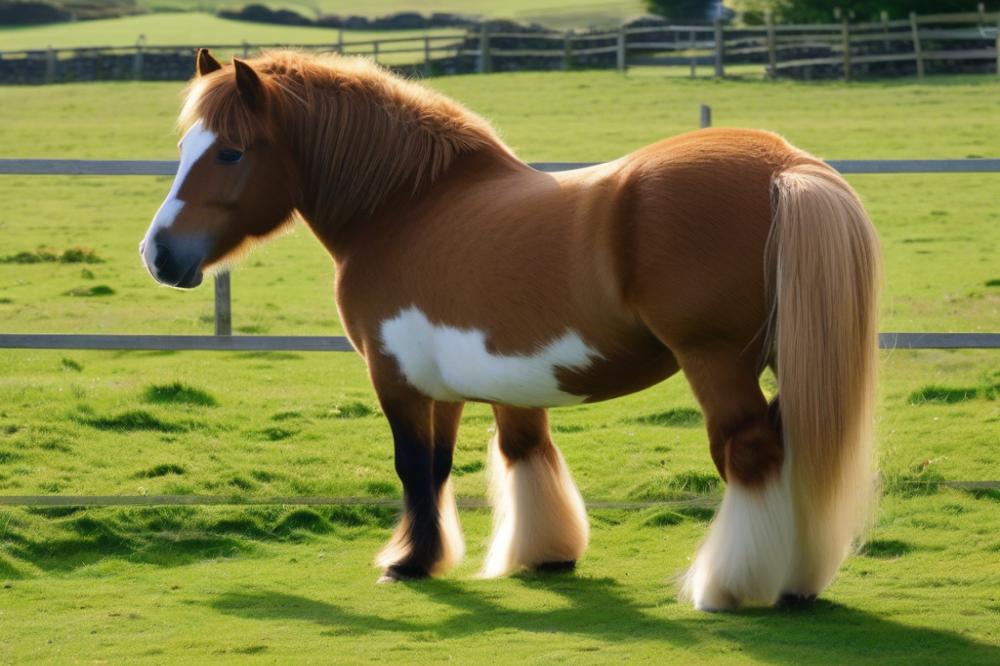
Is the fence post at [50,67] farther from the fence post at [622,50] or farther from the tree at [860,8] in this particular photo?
the tree at [860,8]

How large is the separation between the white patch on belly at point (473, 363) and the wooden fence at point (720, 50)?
2875 cm

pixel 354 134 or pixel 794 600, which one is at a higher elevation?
pixel 354 134

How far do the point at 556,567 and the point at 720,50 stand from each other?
29.5 m

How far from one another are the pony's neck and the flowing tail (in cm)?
152

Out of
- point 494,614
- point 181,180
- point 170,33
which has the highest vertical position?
point 170,33

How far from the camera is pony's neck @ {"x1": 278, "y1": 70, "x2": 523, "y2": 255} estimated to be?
4.99m

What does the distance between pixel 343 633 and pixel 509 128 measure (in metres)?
20.4

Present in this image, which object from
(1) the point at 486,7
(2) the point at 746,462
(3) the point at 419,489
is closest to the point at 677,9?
(1) the point at 486,7

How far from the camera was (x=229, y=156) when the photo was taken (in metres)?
4.79

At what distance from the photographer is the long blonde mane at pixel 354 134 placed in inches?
196

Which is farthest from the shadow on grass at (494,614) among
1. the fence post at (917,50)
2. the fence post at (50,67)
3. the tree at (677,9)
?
the tree at (677,9)

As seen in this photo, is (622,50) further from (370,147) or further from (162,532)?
(370,147)

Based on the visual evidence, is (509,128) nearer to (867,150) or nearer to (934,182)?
(867,150)

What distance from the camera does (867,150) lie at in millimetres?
19891
